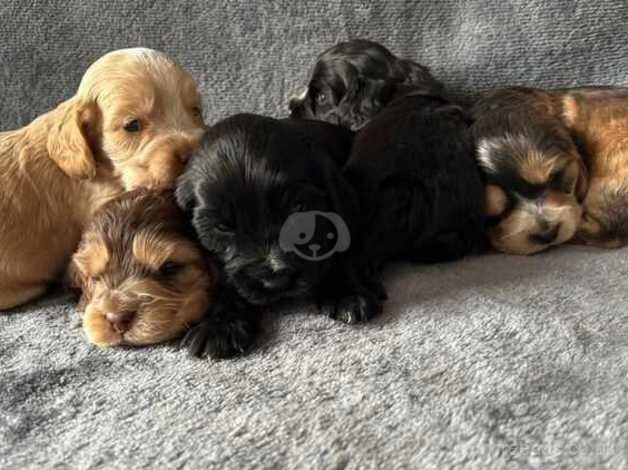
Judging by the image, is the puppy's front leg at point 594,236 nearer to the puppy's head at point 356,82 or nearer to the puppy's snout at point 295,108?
the puppy's head at point 356,82

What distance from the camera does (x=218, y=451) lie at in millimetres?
1439

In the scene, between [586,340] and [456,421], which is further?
[586,340]

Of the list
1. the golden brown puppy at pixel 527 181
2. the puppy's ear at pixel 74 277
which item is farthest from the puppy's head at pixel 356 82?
the puppy's ear at pixel 74 277

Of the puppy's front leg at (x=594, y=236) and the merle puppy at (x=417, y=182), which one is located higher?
the merle puppy at (x=417, y=182)

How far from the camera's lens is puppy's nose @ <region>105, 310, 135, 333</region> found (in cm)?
178

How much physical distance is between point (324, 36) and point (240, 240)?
1476 millimetres

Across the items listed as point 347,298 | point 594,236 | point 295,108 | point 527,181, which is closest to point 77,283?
point 347,298

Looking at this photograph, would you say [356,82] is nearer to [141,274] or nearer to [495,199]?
Answer: [495,199]

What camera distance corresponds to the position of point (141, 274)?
6.01 feet

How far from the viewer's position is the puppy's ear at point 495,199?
7.48 feet

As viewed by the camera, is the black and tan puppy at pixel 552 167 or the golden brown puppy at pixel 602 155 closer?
the black and tan puppy at pixel 552 167

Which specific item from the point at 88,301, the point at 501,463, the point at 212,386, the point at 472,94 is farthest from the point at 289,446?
the point at 472,94

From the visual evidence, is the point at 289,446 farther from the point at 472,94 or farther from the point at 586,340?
the point at 472,94

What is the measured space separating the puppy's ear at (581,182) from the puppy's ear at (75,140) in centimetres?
154
